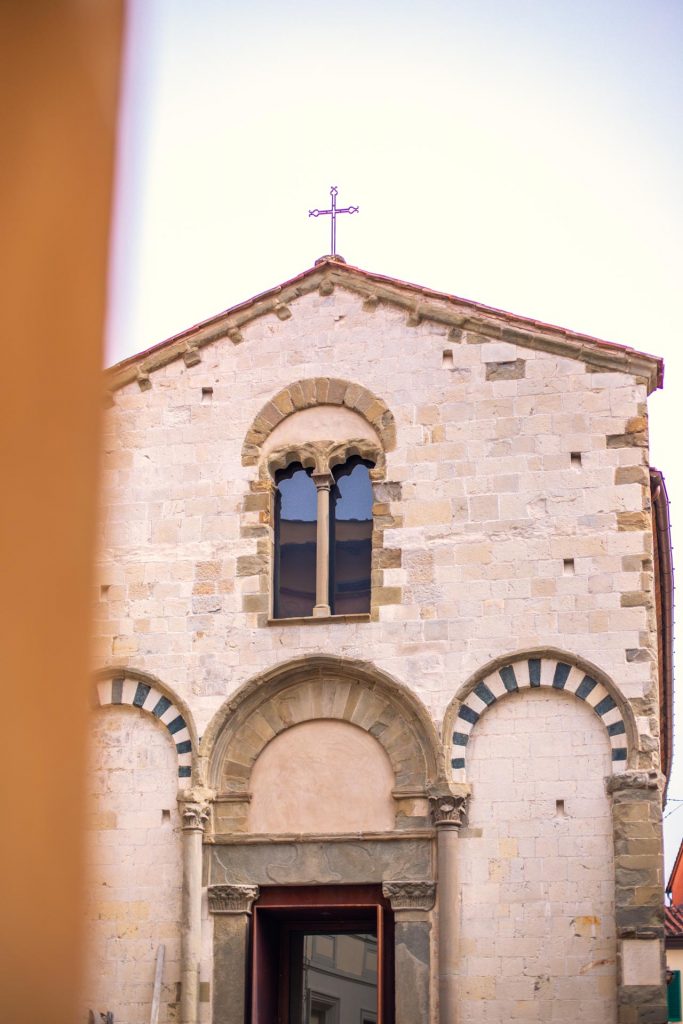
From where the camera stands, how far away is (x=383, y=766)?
15.0 metres

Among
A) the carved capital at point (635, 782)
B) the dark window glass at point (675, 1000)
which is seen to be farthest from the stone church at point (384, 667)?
the dark window glass at point (675, 1000)

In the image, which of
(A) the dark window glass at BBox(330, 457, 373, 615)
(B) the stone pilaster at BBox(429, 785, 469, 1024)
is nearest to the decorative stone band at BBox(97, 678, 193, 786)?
(A) the dark window glass at BBox(330, 457, 373, 615)

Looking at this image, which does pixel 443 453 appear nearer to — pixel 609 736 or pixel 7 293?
pixel 609 736

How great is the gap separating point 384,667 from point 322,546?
4.88 feet

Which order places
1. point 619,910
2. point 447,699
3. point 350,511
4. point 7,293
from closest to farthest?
point 7,293
point 619,910
point 447,699
point 350,511

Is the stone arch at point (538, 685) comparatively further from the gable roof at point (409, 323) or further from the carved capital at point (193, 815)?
the gable roof at point (409, 323)

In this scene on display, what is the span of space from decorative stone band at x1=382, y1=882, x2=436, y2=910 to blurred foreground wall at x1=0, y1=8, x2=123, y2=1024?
12205mm

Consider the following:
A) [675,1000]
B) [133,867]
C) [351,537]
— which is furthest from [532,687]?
[675,1000]

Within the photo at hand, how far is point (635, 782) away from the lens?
46.2ft

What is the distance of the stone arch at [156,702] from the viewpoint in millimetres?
15453

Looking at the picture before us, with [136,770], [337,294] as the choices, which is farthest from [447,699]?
[337,294]

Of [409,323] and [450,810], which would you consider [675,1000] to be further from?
[409,323]

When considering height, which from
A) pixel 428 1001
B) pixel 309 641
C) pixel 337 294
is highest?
pixel 337 294

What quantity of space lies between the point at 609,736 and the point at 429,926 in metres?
2.51
